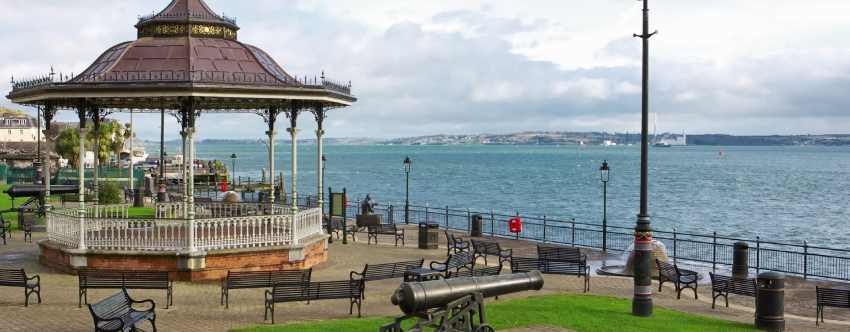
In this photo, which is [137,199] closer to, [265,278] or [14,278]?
[14,278]

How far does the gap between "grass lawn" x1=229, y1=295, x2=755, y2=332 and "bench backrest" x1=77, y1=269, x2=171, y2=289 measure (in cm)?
271

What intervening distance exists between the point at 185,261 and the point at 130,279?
10.5 feet

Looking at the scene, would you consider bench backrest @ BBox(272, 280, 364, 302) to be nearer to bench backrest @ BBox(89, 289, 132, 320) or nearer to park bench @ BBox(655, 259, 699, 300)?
bench backrest @ BBox(89, 289, 132, 320)

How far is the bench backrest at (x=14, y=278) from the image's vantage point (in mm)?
17120

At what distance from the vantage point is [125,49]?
23.0 metres

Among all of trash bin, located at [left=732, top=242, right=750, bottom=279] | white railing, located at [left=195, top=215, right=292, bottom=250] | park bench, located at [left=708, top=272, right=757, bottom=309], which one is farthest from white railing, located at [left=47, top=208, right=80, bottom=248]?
trash bin, located at [left=732, top=242, right=750, bottom=279]

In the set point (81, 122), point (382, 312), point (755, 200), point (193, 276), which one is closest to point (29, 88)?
point (81, 122)

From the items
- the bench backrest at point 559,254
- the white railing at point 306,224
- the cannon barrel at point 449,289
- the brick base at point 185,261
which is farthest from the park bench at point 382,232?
the cannon barrel at point 449,289

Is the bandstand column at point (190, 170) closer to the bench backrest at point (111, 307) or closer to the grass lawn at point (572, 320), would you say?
the grass lawn at point (572, 320)

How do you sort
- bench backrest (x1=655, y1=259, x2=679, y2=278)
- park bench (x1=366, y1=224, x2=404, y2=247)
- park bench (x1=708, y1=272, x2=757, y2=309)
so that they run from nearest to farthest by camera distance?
park bench (x1=708, y1=272, x2=757, y2=309)
bench backrest (x1=655, y1=259, x2=679, y2=278)
park bench (x1=366, y1=224, x2=404, y2=247)

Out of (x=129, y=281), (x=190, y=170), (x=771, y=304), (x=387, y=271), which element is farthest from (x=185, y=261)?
(x=771, y=304)

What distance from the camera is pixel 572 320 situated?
15.9 meters

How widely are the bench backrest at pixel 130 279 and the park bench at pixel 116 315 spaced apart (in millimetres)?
2332

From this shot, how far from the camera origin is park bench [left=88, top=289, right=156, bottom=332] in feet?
43.8
